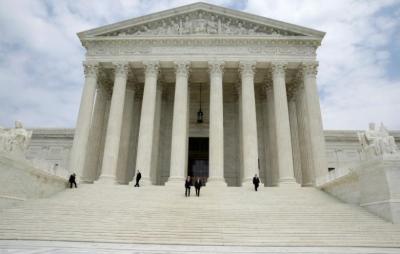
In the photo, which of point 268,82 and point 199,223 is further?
point 268,82

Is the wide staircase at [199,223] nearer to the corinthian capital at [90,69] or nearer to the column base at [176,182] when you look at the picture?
the column base at [176,182]

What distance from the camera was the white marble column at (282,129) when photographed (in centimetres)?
2381

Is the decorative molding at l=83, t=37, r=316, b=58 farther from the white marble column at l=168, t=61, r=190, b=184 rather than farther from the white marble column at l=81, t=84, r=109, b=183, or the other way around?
the white marble column at l=81, t=84, r=109, b=183

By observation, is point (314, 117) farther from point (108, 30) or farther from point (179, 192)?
point (108, 30)

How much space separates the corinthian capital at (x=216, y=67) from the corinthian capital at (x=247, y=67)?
182 centimetres

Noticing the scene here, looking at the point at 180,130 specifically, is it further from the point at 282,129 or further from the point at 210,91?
the point at 282,129

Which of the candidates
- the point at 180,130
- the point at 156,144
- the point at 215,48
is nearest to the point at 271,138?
the point at 180,130

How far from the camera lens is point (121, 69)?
27.0 m

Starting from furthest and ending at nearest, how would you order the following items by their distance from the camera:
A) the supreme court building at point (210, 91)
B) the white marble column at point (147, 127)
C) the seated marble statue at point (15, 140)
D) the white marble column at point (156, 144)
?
the white marble column at point (156, 144), the supreme court building at point (210, 91), the white marble column at point (147, 127), the seated marble statue at point (15, 140)

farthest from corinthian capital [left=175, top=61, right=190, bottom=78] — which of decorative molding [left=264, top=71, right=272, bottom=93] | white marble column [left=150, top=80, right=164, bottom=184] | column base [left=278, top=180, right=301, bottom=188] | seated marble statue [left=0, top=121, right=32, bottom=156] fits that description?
seated marble statue [left=0, top=121, right=32, bottom=156]

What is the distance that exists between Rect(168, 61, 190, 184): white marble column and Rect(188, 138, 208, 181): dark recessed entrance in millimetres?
6941

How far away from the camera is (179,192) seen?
19.6 metres

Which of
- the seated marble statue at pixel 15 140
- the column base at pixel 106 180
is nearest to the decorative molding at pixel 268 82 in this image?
the column base at pixel 106 180

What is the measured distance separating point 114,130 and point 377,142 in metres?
20.1
